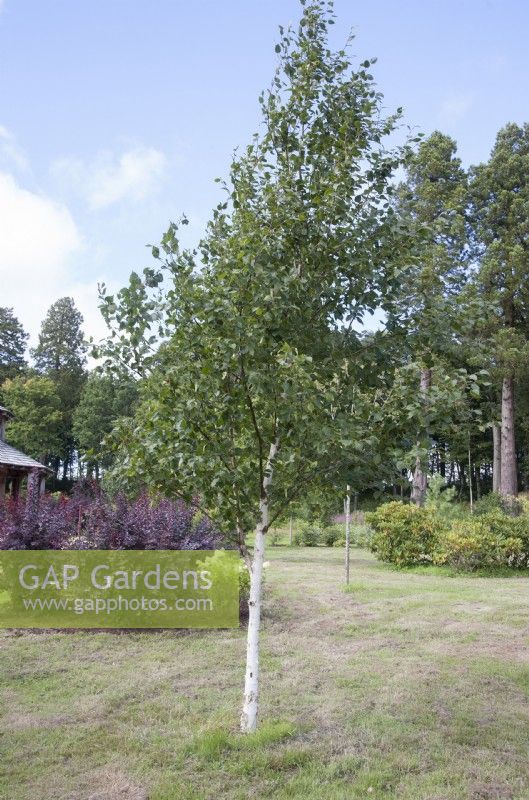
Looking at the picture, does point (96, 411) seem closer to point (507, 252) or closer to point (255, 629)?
point (507, 252)

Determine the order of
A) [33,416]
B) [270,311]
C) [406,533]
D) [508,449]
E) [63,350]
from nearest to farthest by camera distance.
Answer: [270,311]
[406,533]
[508,449]
[33,416]
[63,350]

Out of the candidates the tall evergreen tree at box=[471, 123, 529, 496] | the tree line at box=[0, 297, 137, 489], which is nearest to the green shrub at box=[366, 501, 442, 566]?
the tall evergreen tree at box=[471, 123, 529, 496]

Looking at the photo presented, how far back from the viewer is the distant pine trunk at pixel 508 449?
88.4 feet

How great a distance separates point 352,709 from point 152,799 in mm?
2265

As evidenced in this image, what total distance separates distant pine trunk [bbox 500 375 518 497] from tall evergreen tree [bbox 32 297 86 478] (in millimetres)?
35714

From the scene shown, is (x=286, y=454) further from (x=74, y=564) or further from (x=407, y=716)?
(x=74, y=564)

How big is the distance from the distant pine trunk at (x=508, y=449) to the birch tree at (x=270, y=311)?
23.2 metres

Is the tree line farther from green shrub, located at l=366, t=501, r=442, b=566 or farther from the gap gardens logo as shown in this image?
the gap gardens logo

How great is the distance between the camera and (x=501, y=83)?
803cm

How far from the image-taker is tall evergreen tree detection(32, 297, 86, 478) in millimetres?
52434

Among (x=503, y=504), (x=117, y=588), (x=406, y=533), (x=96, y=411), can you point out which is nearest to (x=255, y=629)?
(x=117, y=588)

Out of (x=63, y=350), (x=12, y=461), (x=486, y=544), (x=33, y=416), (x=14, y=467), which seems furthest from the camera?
(x=63, y=350)

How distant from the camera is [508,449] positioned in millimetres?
27203

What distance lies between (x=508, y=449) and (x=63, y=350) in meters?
38.5
